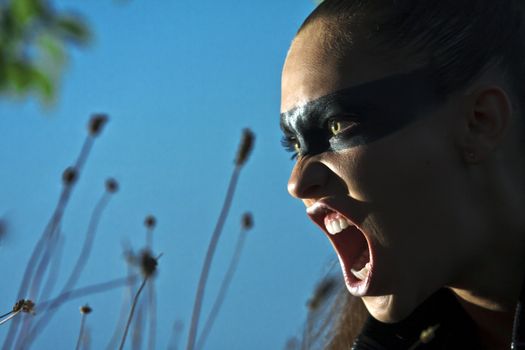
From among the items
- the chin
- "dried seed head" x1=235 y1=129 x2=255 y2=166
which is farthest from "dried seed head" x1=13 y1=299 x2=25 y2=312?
the chin

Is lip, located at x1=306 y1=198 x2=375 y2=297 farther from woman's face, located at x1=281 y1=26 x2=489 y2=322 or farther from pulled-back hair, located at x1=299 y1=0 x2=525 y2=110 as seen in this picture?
pulled-back hair, located at x1=299 y1=0 x2=525 y2=110

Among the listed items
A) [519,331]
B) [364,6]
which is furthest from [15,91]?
[519,331]

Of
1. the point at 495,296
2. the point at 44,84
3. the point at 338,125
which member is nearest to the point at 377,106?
the point at 338,125

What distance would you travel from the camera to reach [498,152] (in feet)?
4.45

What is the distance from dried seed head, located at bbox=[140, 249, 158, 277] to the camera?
49.0 inches

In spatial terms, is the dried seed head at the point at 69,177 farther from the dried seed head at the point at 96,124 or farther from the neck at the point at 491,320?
the neck at the point at 491,320

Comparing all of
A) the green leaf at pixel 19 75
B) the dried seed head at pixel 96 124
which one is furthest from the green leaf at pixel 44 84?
the dried seed head at pixel 96 124

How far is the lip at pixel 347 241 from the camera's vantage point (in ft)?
4.40

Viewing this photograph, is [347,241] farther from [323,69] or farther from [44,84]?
[44,84]

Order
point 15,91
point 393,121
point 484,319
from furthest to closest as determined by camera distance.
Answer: point 15,91 → point 484,319 → point 393,121

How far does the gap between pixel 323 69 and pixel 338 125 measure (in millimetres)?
106

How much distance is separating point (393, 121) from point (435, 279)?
291 mm

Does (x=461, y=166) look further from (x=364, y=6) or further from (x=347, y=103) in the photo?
(x=364, y=6)

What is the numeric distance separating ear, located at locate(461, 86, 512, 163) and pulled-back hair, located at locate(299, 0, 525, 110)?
0.04 meters
